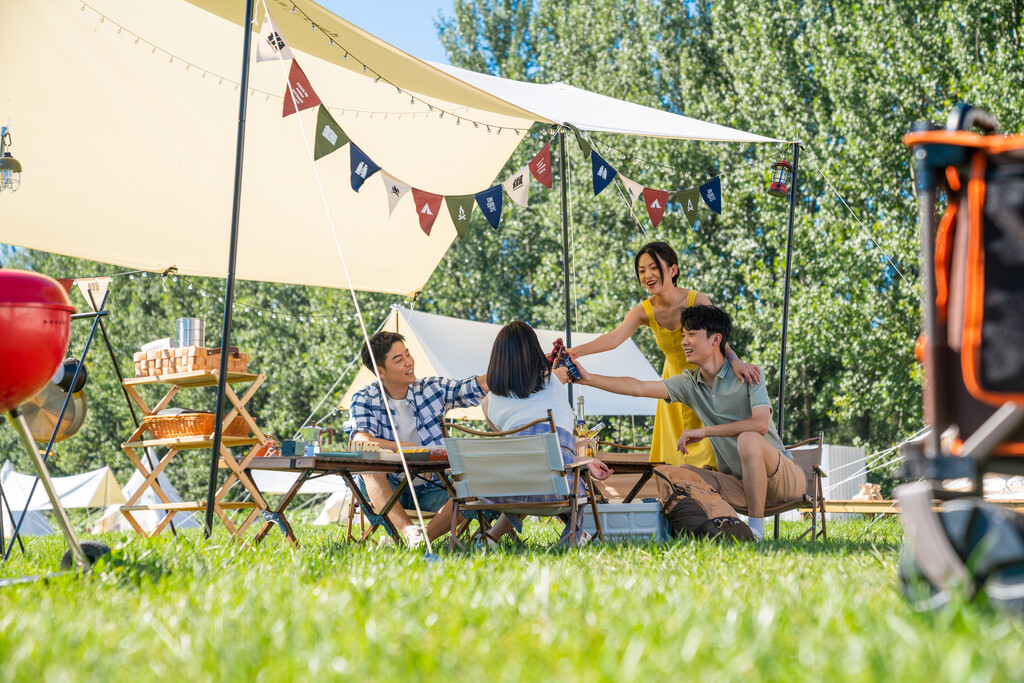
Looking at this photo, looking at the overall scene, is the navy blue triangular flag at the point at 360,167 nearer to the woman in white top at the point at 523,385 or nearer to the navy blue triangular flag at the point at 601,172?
the woman in white top at the point at 523,385

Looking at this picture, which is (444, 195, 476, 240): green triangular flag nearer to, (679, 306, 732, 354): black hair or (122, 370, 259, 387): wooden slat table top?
(122, 370, 259, 387): wooden slat table top

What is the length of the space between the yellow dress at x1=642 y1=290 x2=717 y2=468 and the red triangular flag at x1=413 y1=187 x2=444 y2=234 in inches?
50.1

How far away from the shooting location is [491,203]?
535cm

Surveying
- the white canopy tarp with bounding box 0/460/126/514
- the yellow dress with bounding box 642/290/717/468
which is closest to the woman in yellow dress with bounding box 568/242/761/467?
the yellow dress with bounding box 642/290/717/468

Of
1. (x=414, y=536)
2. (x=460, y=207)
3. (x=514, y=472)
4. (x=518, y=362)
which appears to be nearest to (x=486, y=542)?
(x=414, y=536)

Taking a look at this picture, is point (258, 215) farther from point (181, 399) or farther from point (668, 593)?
point (181, 399)

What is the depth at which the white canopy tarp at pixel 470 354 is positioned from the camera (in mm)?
8617

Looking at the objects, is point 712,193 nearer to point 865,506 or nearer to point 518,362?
point 518,362

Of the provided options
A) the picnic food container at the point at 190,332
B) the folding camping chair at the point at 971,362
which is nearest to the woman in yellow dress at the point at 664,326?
the picnic food container at the point at 190,332

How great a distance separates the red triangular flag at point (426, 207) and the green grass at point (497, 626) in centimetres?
268

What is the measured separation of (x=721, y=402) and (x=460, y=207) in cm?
203

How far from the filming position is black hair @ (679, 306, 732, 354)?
393 centimetres

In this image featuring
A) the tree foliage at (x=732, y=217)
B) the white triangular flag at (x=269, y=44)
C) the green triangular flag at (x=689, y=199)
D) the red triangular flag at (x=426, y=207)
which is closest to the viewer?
the white triangular flag at (x=269, y=44)

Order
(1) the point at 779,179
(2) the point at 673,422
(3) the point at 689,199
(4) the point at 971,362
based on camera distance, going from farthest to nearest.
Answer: (3) the point at 689,199
(1) the point at 779,179
(2) the point at 673,422
(4) the point at 971,362
